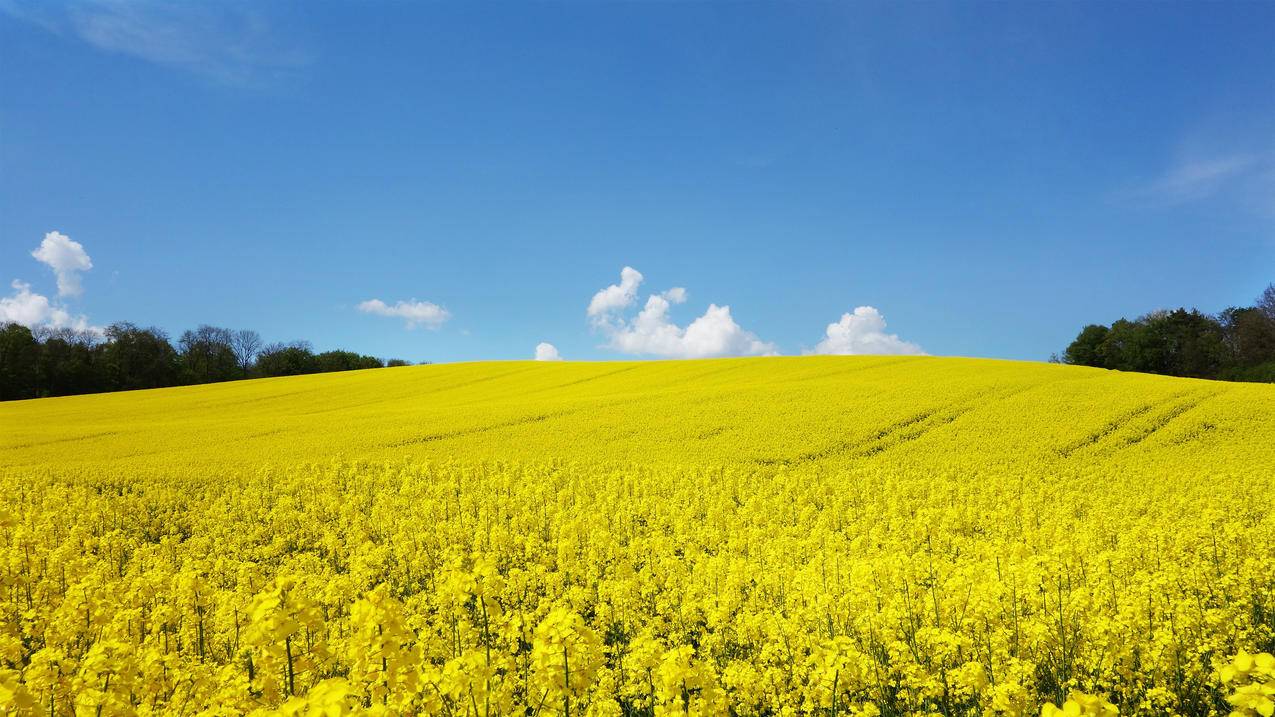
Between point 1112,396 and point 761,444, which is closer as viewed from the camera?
point 761,444

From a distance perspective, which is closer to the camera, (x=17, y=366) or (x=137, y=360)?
(x=17, y=366)

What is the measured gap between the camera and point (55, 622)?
6.36 m

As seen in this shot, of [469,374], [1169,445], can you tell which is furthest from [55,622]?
[469,374]

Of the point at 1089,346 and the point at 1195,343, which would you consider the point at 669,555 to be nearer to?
the point at 1195,343

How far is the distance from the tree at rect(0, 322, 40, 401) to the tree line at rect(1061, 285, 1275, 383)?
96935 mm

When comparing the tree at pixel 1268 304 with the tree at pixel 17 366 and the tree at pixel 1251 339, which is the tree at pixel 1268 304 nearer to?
the tree at pixel 1251 339

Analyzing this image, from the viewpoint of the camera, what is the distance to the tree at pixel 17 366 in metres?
50.4

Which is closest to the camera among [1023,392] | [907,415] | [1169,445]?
[1169,445]

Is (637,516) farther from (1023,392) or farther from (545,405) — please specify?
(1023,392)

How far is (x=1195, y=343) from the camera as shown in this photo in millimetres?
57812

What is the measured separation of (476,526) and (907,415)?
16.3 m

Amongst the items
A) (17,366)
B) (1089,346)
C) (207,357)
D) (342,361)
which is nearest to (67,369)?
(17,366)

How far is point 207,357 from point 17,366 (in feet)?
56.8

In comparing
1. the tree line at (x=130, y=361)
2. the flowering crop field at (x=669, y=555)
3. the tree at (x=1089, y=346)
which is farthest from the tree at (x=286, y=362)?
the tree at (x=1089, y=346)
